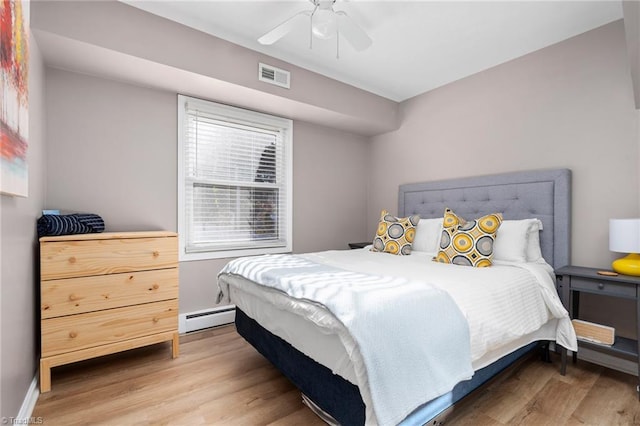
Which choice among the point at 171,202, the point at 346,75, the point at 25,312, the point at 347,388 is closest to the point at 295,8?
the point at 346,75

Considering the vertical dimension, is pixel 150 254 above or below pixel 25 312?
above

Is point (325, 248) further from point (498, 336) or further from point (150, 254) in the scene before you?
point (498, 336)

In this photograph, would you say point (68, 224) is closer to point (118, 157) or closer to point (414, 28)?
point (118, 157)

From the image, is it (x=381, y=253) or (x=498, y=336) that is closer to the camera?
(x=498, y=336)

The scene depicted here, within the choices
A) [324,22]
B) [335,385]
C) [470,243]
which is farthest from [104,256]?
[470,243]

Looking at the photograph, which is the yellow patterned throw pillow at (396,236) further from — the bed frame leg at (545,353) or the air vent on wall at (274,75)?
the air vent on wall at (274,75)

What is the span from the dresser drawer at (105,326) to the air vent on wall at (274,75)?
2.07m

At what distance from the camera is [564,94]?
2492mm

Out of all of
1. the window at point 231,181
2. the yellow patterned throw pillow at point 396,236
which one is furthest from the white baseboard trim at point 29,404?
the yellow patterned throw pillow at point 396,236

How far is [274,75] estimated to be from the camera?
2770 mm

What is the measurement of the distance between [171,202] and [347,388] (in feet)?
7.48

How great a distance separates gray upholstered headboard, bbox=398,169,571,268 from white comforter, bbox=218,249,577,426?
0.94ft

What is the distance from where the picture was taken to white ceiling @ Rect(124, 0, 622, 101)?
2.13m

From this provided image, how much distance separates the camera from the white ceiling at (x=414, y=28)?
83.9 inches
